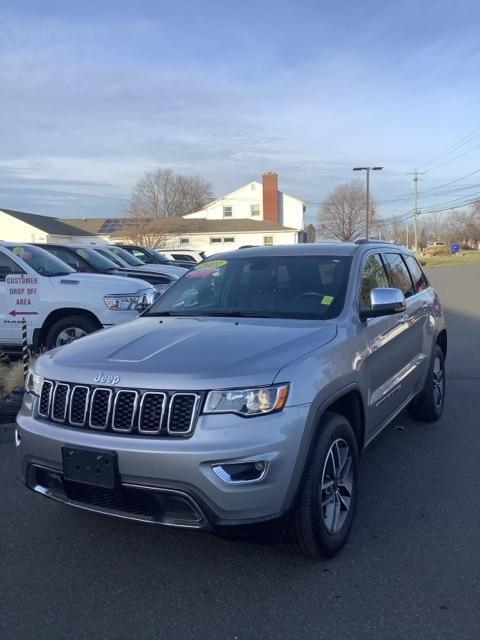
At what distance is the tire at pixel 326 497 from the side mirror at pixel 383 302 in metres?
0.87

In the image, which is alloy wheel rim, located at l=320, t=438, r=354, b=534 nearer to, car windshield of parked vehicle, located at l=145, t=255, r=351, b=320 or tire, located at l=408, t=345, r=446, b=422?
car windshield of parked vehicle, located at l=145, t=255, r=351, b=320

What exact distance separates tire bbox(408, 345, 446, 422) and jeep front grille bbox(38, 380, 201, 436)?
339cm

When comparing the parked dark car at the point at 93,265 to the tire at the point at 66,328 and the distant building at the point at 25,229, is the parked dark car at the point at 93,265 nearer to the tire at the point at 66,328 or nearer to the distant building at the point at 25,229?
the tire at the point at 66,328

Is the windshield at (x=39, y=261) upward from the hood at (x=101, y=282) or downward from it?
upward

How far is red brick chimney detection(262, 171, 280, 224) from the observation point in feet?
178

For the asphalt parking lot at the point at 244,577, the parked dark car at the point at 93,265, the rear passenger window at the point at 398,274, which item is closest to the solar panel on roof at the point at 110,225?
the parked dark car at the point at 93,265

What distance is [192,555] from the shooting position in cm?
351

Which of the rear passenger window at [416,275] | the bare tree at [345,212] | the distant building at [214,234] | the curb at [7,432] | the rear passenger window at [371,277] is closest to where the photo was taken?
the rear passenger window at [371,277]

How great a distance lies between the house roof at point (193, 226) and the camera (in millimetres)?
47688

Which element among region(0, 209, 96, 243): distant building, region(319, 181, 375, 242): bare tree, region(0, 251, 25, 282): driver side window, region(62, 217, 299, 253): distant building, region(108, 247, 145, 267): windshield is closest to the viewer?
region(0, 251, 25, 282): driver side window

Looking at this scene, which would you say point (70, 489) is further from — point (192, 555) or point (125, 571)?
point (192, 555)

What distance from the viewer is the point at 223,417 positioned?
9.65ft

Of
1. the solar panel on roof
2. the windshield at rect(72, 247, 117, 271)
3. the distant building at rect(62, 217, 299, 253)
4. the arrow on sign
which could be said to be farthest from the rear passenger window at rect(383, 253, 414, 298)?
the solar panel on roof

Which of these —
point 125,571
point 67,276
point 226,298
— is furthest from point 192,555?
point 67,276
